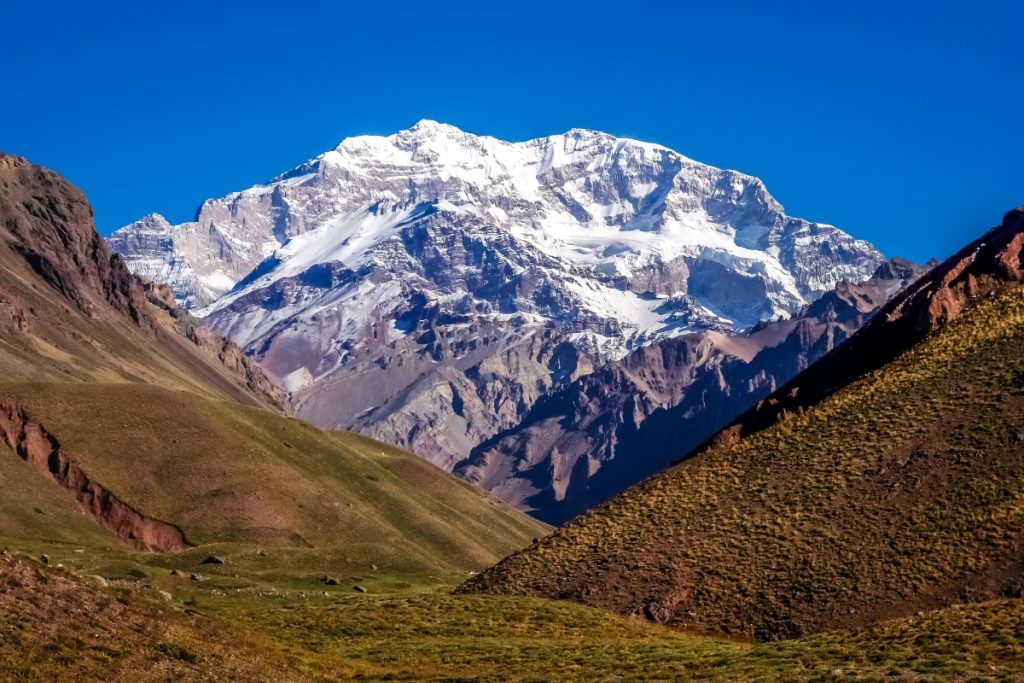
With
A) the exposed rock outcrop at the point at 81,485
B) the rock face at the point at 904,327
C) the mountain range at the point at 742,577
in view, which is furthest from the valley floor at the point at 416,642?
the exposed rock outcrop at the point at 81,485

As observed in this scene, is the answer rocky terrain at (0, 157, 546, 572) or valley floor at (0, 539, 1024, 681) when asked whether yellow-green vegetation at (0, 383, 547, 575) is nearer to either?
rocky terrain at (0, 157, 546, 572)

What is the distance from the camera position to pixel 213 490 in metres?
171

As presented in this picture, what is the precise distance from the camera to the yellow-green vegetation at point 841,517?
7388 cm

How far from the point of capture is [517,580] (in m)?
88.4


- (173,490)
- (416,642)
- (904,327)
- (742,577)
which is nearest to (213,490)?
(173,490)

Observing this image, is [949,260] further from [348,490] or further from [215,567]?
[348,490]

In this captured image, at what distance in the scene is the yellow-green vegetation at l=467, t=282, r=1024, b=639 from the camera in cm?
7388

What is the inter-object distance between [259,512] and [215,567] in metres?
38.6

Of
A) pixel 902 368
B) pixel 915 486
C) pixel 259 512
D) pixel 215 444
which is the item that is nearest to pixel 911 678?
pixel 915 486

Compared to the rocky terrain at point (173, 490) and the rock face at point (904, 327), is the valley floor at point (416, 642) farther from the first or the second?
the rocky terrain at point (173, 490)

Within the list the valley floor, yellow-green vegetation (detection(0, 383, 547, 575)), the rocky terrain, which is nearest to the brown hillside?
the valley floor

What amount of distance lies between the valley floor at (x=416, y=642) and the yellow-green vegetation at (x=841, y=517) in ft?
14.2

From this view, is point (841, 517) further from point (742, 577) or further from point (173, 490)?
point (173, 490)

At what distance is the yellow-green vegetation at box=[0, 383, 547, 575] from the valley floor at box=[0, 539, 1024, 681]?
66.5m
